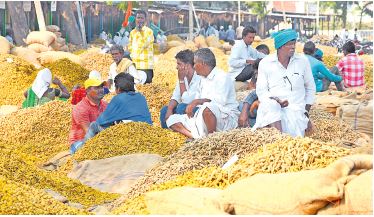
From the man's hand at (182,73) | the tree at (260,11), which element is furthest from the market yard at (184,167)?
the tree at (260,11)

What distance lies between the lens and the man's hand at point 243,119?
6.58 metres

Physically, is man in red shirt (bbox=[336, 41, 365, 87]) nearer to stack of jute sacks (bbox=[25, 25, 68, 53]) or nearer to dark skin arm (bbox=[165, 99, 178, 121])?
dark skin arm (bbox=[165, 99, 178, 121])

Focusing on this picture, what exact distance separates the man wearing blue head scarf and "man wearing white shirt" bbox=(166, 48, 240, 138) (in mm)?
500

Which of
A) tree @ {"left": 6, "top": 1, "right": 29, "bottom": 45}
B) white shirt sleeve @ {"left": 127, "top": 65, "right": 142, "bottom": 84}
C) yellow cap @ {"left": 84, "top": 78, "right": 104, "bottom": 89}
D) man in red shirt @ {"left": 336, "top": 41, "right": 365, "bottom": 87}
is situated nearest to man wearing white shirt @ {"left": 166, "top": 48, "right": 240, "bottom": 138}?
yellow cap @ {"left": 84, "top": 78, "right": 104, "bottom": 89}

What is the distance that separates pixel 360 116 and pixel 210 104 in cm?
183

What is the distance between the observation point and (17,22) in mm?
16828

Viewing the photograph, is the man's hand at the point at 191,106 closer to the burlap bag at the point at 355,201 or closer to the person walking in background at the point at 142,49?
the burlap bag at the point at 355,201

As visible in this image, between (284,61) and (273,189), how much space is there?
2752 mm

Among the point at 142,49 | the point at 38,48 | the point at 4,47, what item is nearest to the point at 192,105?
the point at 142,49

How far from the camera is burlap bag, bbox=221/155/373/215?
3.56 m

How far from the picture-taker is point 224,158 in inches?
199

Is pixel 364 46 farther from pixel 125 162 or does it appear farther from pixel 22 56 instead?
pixel 125 162

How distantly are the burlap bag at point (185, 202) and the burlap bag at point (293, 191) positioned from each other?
8cm

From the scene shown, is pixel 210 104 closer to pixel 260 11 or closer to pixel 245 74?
pixel 245 74
